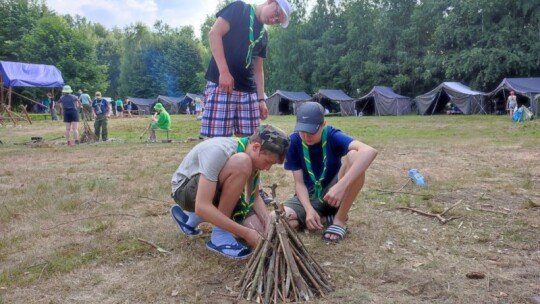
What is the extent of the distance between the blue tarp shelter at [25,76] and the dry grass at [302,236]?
1823 centimetres

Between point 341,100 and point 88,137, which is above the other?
point 341,100

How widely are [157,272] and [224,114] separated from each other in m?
1.53

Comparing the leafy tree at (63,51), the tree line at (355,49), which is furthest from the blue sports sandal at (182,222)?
the leafy tree at (63,51)

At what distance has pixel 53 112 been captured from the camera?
26.6 meters

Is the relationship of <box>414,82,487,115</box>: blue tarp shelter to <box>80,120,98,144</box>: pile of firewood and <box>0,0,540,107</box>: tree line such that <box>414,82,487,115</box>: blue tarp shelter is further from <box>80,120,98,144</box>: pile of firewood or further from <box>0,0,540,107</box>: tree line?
<box>80,120,98,144</box>: pile of firewood

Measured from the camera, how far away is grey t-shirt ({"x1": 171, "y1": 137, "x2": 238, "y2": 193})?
2719 millimetres

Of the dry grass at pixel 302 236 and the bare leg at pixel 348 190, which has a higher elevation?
the bare leg at pixel 348 190

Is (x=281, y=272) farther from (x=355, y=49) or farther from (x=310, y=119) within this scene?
(x=355, y=49)

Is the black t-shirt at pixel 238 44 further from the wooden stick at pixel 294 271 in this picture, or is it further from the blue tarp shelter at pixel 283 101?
the blue tarp shelter at pixel 283 101

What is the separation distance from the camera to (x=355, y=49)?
44406mm

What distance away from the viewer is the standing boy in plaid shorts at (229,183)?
8.84 feet

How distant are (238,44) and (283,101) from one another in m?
37.2

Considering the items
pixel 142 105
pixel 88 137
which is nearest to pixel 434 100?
pixel 88 137

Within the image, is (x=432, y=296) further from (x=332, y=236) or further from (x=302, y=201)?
(x=302, y=201)
